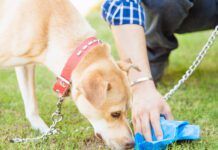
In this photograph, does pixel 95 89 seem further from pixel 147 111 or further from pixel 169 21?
pixel 169 21

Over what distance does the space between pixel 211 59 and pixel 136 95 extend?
2708 mm

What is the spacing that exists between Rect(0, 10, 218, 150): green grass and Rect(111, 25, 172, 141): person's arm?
22 cm

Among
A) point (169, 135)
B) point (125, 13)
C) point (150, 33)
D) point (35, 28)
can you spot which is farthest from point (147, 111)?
point (150, 33)

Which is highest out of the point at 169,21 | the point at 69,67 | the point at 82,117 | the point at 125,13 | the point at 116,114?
the point at 125,13

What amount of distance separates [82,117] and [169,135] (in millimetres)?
991

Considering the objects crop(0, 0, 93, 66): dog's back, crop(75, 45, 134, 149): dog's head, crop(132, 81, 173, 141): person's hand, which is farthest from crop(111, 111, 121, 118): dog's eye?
crop(0, 0, 93, 66): dog's back

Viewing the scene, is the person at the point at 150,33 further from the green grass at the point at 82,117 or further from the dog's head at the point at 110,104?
the green grass at the point at 82,117

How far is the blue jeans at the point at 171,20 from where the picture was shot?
4449mm

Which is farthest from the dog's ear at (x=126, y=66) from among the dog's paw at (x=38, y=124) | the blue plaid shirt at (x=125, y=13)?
the dog's paw at (x=38, y=124)

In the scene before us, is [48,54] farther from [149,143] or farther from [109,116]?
[149,143]

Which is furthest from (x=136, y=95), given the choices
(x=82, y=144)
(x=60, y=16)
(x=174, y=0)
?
(x=174, y=0)

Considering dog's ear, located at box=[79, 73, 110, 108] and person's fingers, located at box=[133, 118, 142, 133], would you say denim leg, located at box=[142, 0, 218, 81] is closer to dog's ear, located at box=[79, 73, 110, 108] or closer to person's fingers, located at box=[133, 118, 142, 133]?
person's fingers, located at box=[133, 118, 142, 133]

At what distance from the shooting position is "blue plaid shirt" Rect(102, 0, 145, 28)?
364cm

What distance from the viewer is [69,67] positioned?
323 cm
